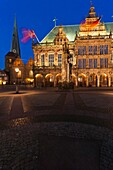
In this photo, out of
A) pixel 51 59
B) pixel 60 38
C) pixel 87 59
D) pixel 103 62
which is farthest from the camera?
pixel 51 59

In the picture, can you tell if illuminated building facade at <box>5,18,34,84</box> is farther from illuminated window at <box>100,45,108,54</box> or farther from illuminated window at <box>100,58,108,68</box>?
A: illuminated window at <box>100,45,108,54</box>

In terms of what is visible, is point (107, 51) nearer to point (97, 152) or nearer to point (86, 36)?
point (86, 36)

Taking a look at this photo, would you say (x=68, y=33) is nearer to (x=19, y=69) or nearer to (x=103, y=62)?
(x=103, y=62)

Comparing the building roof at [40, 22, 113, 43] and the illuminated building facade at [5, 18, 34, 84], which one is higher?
the building roof at [40, 22, 113, 43]

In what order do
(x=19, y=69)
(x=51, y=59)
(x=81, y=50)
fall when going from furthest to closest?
(x=19, y=69)
(x=51, y=59)
(x=81, y=50)

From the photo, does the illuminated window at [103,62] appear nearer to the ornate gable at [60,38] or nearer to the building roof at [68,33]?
the ornate gable at [60,38]

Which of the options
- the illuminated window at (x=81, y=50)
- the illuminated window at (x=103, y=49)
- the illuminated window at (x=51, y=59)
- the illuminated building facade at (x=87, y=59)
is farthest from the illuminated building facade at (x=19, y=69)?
the illuminated window at (x=103, y=49)

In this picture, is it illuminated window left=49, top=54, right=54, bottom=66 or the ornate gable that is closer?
the ornate gable

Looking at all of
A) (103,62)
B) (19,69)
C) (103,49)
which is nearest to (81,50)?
(103,49)

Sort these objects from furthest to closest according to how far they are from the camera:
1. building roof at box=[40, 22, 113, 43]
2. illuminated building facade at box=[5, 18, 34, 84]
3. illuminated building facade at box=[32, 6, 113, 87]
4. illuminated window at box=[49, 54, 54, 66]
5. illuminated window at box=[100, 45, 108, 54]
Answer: illuminated building facade at box=[5, 18, 34, 84] < building roof at box=[40, 22, 113, 43] < illuminated window at box=[49, 54, 54, 66] < illuminated window at box=[100, 45, 108, 54] < illuminated building facade at box=[32, 6, 113, 87]

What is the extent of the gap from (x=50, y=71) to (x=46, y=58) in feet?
17.8

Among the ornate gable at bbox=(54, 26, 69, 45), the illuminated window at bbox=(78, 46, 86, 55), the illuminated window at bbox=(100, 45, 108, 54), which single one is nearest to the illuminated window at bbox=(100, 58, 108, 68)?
the illuminated window at bbox=(100, 45, 108, 54)

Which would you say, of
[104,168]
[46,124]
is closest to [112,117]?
[46,124]

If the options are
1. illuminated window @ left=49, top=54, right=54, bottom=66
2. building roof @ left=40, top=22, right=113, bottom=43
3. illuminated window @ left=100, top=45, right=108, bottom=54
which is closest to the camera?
illuminated window @ left=100, top=45, right=108, bottom=54
